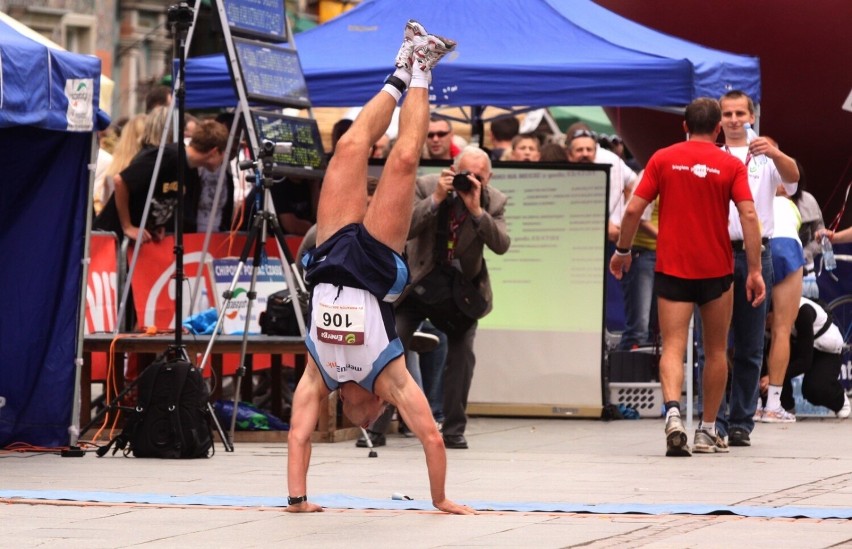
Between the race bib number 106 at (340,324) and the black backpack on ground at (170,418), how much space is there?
288 centimetres

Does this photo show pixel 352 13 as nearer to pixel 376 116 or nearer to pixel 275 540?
pixel 376 116

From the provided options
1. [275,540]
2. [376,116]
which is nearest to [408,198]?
[376,116]

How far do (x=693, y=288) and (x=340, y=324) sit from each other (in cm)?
355

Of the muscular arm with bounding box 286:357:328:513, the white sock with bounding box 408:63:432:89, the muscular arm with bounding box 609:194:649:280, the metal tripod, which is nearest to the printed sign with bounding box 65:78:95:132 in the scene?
the metal tripod

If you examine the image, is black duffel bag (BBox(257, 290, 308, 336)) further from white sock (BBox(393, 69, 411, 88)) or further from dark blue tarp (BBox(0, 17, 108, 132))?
white sock (BBox(393, 69, 411, 88))

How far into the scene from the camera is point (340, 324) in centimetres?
781

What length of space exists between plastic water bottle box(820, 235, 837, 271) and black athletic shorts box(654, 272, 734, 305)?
3735 millimetres

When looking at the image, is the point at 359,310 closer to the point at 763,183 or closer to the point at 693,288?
the point at 693,288

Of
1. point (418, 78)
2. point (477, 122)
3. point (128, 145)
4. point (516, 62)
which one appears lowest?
point (418, 78)

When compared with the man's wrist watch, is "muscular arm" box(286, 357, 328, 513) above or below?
above

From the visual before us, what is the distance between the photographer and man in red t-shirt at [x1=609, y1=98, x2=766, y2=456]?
10.7 meters

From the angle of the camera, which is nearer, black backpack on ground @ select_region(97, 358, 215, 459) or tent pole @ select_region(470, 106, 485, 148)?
black backpack on ground @ select_region(97, 358, 215, 459)

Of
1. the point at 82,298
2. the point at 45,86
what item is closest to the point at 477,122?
the point at 82,298

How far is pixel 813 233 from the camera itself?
1426 cm
